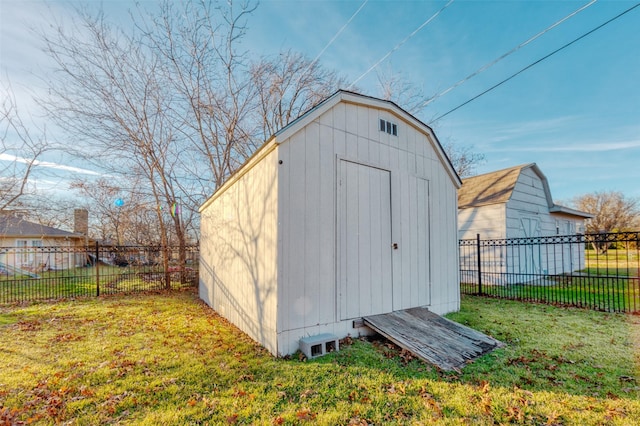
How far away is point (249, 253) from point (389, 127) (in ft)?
11.1

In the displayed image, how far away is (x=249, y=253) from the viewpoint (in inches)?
185

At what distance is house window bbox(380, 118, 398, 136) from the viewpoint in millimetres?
5081

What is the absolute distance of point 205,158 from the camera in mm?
11773

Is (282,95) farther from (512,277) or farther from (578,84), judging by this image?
(512,277)

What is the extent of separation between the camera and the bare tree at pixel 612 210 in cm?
2891

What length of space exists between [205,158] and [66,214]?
209 inches

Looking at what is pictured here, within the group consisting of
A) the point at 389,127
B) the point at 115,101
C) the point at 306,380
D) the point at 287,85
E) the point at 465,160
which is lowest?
the point at 306,380

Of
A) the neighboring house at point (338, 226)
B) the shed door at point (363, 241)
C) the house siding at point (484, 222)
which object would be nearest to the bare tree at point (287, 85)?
the neighboring house at point (338, 226)

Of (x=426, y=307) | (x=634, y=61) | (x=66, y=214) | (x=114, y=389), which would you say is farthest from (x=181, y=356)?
(x=634, y=61)

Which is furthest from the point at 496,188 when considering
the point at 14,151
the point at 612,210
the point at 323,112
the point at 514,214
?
the point at 612,210

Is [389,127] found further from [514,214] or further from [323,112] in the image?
[514,214]

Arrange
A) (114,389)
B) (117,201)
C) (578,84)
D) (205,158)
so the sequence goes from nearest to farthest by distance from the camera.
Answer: (114,389)
(578,84)
(117,201)
(205,158)

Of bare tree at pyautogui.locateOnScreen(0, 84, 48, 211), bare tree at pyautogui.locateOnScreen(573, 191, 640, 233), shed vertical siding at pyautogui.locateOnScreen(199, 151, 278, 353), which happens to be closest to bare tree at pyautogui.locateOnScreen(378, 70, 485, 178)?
shed vertical siding at pyautogui.locateOnScreen(199, 151, 278, 353)

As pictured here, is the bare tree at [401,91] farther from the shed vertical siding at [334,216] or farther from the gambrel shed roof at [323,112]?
the shed vertical siding at [334,216]
